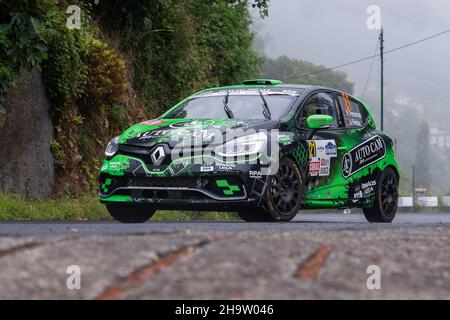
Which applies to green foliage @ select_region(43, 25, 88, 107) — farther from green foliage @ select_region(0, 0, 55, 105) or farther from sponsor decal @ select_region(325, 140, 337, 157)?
sponsor decal @ select_region(325, 140, 337, 157)

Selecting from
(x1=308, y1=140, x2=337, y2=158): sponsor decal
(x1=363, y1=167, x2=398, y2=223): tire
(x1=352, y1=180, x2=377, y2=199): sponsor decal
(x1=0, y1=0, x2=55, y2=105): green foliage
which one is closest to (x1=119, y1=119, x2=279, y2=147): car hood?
(x1=308, y1=140, x2=337, y2=158): sponsor decal

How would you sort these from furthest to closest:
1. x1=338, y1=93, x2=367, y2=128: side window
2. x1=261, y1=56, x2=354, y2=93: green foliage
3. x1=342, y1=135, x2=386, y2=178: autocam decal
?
x1=261, y1=56, x2=354, y2=93: green foliage
x1=338, y1=93, x2=367, y2=128: side window
x1=342, y1=135, x2=386, y2=178: autocam decal

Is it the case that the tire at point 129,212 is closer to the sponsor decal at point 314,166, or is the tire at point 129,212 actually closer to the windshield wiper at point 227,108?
the windshield wiper at point 227,108

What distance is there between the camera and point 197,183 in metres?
9.74

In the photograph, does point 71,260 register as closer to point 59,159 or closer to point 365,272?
point 365,272

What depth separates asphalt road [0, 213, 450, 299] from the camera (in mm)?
3205

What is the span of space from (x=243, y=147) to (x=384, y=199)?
3318mm

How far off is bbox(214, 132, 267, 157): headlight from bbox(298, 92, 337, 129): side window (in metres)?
1.19

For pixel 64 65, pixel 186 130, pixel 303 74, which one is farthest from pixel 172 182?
pixel 303 74

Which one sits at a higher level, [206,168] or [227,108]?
[227,108]

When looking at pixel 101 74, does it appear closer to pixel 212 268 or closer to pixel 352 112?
pixel 352 112

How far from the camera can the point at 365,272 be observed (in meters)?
3.66

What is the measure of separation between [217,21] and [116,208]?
1238cm

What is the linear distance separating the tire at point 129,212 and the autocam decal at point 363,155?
86.9 inches
